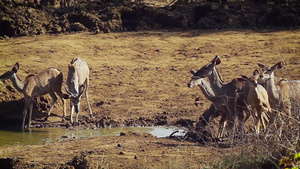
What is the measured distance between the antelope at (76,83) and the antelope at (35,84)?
267 millimetres

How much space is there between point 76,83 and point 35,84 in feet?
3.37

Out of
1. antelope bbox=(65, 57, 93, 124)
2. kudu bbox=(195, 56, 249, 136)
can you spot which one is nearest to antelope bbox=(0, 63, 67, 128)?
antelope bbox=(65, 57, 93, 124)

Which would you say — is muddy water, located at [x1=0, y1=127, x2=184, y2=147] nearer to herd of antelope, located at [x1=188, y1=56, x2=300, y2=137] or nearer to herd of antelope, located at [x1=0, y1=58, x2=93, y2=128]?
herd of antelope, located at [x1=0, y1=58, x2=93, y2=128]

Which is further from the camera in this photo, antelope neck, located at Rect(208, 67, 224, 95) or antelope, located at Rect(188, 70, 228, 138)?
antelope neck, located at Rect(208, 67, 224, 95)

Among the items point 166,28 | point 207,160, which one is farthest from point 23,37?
point 207,160

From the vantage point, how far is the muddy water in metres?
11.7


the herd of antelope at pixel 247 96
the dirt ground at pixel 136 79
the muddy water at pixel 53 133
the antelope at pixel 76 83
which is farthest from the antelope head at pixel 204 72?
the antelope at pixel 76 83

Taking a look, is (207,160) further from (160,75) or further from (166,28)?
(166,28)

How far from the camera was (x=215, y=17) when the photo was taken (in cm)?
2038

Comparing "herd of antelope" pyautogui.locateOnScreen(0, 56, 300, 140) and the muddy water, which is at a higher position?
"herd of antelope" pyautogui.locateOnScreen(0, 56, 300, 140)

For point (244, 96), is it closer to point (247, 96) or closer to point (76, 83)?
point (247, 96)

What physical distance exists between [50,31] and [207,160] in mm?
12455

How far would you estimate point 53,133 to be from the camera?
12477 millimetres

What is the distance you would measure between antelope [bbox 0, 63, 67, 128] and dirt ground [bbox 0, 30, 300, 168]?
396mm
